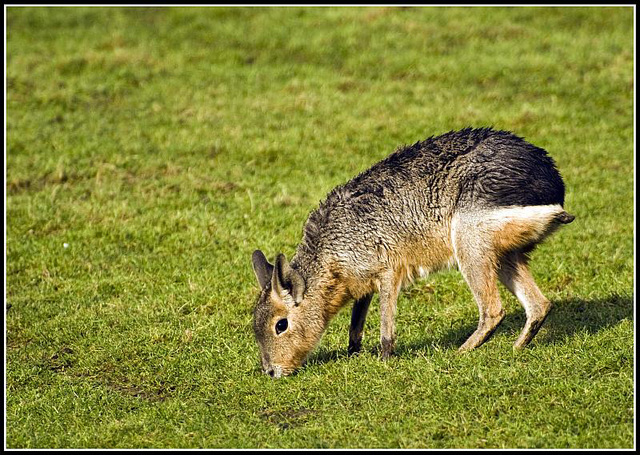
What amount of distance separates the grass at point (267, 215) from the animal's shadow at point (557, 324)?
4 centimetres

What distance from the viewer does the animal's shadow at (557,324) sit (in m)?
8.52

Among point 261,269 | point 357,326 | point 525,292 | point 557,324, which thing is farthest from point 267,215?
point 525,292

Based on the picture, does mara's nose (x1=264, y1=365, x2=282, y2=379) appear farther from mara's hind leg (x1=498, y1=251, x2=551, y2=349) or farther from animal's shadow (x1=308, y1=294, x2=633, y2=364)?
mara's hind leg (x1=498, y1=251, x2=551, y2=349)

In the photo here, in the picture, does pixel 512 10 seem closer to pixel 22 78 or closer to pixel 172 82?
pixel 172 82

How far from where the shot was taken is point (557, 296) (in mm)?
9742

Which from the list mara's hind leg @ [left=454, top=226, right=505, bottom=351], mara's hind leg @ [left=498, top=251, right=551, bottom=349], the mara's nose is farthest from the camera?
mara's hind leg @ [left=498, top=251, right=551, bottom=349]

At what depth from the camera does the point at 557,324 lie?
29.2 ft

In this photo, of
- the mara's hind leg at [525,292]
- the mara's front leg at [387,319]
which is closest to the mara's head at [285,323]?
the mara's front leg at [387,319]

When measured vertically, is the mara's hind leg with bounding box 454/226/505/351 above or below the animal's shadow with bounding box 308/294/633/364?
above

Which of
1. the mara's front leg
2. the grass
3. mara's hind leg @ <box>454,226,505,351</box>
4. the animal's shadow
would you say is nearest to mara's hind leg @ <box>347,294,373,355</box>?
the animal's shadow

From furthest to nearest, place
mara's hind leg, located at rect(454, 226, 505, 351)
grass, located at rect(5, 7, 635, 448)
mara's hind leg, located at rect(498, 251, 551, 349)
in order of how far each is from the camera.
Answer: mara's hind leg, located at rect(498, 251, 551, 349) < mara's hind leg, located at rect(454, 226, 505, 351) < grass, located at rect(5, 7, 635, 448)

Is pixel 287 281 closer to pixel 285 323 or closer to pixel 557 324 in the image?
pixel 285 323

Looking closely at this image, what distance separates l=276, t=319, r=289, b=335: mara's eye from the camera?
8164 millimetres

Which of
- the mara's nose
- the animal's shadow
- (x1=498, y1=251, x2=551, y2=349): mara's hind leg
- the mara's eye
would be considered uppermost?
(x1=498, y1=251, x2=551, y2=349): mara's hind leg
